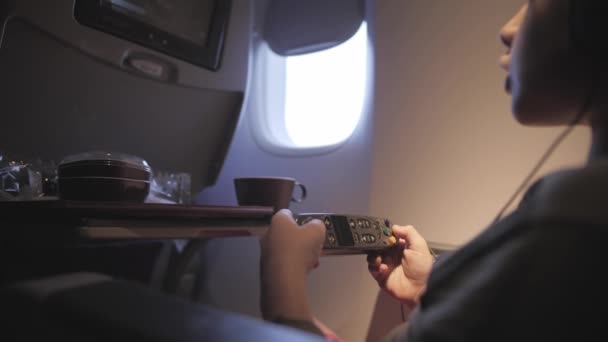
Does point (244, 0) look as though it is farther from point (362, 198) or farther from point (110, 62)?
point (362, 198)

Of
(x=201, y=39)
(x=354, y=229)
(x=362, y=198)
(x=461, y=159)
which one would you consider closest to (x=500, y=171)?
(x=461, y=159)

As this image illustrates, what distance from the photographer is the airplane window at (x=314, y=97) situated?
118 centimetres

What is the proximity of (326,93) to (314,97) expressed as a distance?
6 centimetres

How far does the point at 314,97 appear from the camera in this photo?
133cm

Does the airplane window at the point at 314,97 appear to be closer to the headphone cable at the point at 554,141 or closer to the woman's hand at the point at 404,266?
the woman's hand at the point at 404,266

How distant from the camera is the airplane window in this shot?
1180mm

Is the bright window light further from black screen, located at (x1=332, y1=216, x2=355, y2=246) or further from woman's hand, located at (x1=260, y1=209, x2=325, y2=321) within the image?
woman's hand, located at (x1=260, y1=209, x2=325, y2=321)

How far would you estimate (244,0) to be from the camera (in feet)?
3.39

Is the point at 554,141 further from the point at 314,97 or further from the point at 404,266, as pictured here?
the point at 314,97

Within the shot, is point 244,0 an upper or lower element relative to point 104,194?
upper

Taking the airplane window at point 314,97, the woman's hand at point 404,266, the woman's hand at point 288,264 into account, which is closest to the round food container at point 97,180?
the woman's hand at point 288,264

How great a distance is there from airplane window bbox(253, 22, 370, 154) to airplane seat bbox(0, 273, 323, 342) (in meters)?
0.89

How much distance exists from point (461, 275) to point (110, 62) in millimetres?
829

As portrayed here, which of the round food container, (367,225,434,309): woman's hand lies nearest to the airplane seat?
the round food container
